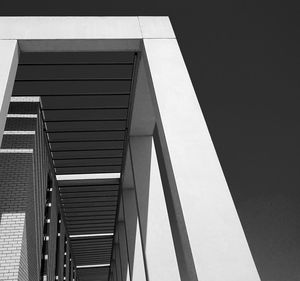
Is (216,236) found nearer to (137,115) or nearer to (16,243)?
(16,243)

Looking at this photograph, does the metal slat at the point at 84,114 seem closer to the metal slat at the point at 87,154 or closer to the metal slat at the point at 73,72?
the metal slat at the point at 73,72

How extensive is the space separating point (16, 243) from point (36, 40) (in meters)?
4.99

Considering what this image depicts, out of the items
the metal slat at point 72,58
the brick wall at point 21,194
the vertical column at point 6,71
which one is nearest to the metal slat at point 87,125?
the brick wall at point 21,194

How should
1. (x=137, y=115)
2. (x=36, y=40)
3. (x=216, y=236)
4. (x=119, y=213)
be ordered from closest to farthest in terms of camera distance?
(x=216, y=236) < (x=36, y=40) < (x=137, y=115) < (x=119, y=213)

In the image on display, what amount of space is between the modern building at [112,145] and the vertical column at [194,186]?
0.02 m

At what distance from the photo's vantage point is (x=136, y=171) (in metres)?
12.1

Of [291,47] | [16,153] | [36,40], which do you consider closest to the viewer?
[36,40]

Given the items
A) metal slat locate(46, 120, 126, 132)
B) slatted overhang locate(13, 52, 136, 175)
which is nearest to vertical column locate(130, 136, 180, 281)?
metal slat locate(46, 120, 126, 132)

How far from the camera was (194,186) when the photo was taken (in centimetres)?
517

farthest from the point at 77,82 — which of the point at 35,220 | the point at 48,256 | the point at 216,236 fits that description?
the point at 216,236

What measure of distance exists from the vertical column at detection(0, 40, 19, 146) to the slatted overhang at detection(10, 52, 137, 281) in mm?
2799

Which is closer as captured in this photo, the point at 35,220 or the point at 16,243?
the point at 16,243

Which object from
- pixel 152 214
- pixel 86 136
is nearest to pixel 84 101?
pixel 86 136

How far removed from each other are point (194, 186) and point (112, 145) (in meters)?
9.67
